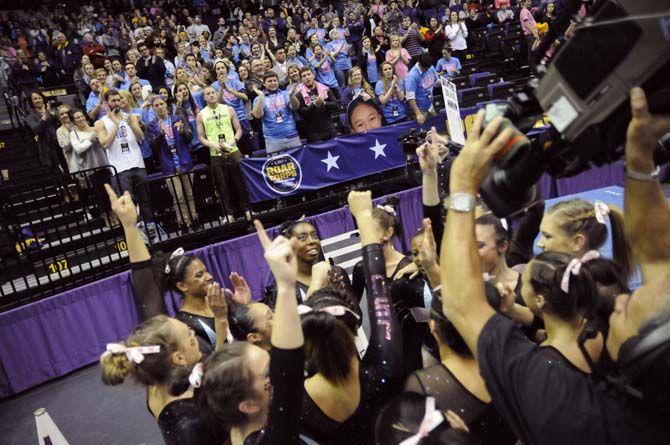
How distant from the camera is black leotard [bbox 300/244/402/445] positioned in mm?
1939

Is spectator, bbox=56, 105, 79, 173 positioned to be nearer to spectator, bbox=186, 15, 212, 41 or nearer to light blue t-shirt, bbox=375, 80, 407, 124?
light blue t-shirt, bbox=375, 80, 407, 124

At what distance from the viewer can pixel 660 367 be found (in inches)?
45.4

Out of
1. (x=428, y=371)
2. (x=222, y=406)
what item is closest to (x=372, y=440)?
(x=428, y=371)

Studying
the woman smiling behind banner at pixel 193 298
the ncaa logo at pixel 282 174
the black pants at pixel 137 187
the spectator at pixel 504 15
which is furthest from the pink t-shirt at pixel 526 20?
the woman smiling behind banner at pixel 193 298

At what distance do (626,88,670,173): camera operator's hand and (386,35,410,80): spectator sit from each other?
901cm

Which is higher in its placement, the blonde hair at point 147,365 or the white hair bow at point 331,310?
the white hair bow at point 331,310

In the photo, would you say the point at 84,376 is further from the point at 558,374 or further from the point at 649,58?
the point at 649,58

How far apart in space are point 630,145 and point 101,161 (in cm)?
714

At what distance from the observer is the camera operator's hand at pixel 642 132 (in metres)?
1.22

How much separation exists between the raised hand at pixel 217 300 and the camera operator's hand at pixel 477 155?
1.70 meters

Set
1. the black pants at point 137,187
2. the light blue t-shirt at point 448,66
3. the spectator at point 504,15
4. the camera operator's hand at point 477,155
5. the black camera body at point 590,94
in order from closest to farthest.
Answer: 1. the black camera body at point 590,94
2. the camera operator's hand at point 477,155
3. the black pants at point 137,187
4. the light blue t-shirt at point 448,66
5. the spectator at point 504,15

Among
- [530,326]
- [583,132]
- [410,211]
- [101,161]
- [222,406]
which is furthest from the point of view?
[410,211]

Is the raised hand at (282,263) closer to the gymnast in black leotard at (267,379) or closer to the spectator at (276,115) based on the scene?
the gymnast in black leotard at (267,379)

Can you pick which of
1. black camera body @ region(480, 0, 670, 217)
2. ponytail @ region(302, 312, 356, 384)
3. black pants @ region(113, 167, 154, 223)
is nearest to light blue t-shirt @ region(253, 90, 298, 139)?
black pants @ region(113, 167, 154, 223)
